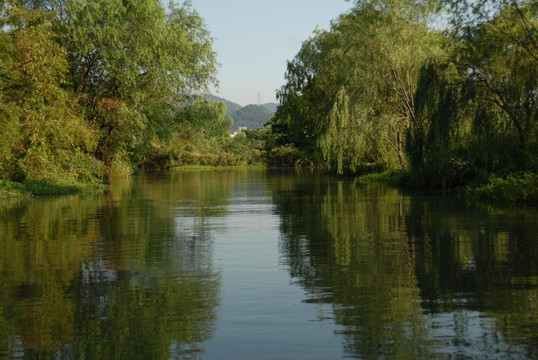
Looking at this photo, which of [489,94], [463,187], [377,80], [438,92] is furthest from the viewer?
[377,80]

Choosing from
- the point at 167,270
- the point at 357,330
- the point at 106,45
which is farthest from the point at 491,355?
the point at 106,45

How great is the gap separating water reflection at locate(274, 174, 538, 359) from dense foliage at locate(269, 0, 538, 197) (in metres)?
5.95

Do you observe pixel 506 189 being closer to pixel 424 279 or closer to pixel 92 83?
pixel 424 279

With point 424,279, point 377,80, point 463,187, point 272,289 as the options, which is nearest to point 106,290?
point 272,289

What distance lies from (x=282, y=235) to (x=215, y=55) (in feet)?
98.1

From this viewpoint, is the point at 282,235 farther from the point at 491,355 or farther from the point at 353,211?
the point at 491,355

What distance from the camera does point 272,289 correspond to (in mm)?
8383

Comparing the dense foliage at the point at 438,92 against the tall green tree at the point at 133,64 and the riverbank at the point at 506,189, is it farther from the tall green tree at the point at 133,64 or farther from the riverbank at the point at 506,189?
the tall green tree at the point at 133,64

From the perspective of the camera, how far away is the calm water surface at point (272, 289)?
19.3 feet

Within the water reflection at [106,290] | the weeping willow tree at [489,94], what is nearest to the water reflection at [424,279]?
the water reflection at [106,290]

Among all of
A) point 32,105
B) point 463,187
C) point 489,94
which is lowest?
point 463,187

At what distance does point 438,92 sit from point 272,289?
18323 mm

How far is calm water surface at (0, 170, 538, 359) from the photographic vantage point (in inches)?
231

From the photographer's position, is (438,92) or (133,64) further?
(133,64)
